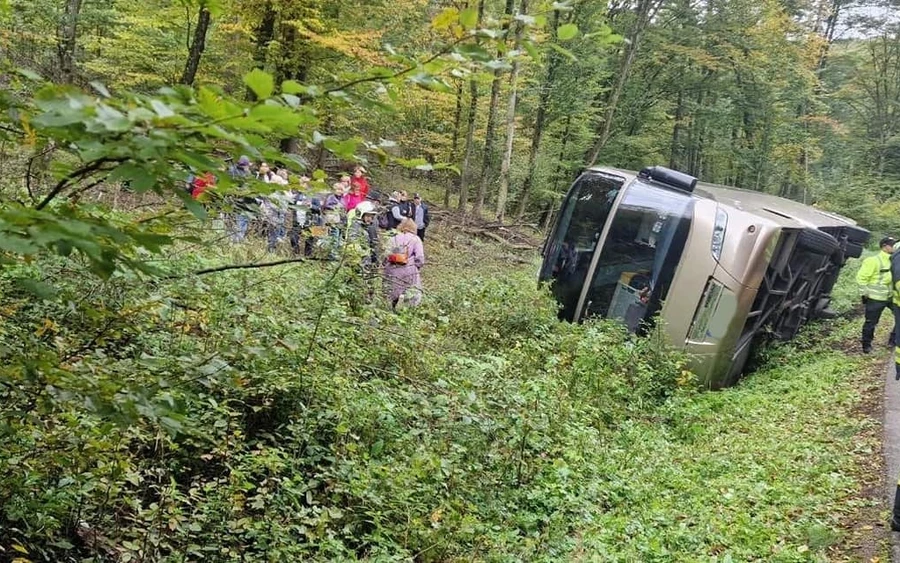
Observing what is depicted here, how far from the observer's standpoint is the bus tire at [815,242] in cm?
852

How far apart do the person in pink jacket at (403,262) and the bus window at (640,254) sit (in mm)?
2320

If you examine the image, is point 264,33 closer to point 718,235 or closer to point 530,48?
point 718,235

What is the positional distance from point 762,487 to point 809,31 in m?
27.8

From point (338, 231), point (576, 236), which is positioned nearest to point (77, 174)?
point (338, 231)

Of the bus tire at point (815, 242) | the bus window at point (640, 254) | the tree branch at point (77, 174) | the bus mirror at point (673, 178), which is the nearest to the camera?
the tree branch at point (77, 174)

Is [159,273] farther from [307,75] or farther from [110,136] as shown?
[307,75]

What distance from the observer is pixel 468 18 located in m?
1.54

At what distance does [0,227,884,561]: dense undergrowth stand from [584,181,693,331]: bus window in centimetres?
138

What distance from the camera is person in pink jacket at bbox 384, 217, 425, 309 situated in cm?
731

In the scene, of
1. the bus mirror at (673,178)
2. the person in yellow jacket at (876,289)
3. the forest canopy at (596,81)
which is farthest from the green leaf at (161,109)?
the person in yellow jacket at (876,289)

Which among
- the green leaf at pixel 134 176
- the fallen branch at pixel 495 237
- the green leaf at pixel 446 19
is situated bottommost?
the fallen branch at pixel 495 237

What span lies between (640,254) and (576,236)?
1.02 metres

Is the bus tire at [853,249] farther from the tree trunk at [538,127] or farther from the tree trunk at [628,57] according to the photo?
the tree trunk at [628,57]

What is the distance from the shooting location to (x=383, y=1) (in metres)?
16.7
